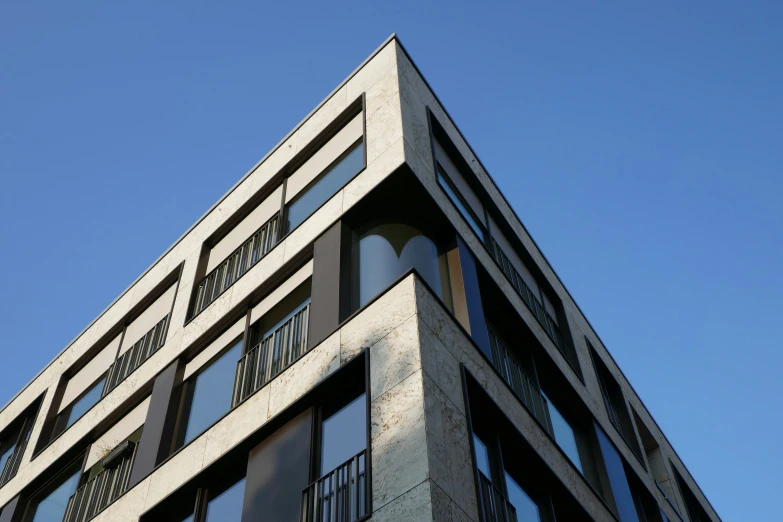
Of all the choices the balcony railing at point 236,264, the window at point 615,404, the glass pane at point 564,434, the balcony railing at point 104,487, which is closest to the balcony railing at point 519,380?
the glass pane at point 564,434

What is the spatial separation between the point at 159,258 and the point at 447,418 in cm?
1265

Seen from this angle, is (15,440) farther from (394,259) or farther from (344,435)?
(344,435)

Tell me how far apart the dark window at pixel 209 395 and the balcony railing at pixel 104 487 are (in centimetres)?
156

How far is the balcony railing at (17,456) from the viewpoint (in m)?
20.5

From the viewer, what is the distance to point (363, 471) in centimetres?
1020

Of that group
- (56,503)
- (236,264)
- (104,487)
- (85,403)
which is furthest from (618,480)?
(85,403)

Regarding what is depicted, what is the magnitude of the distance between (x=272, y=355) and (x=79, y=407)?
Result: 8705mm

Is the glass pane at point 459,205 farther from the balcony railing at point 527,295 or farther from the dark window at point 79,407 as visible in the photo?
the dark window at point 79,407

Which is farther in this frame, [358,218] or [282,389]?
[358,218]

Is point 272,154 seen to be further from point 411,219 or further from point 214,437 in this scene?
point 214,437

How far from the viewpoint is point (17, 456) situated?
21.2 metres

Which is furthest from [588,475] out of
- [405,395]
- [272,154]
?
[272,154]

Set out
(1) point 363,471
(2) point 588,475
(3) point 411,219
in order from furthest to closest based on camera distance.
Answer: (2) point 588,475 → (3) point 411,219 → (1) point 363,471

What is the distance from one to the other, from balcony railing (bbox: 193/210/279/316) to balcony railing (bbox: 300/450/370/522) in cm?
703
